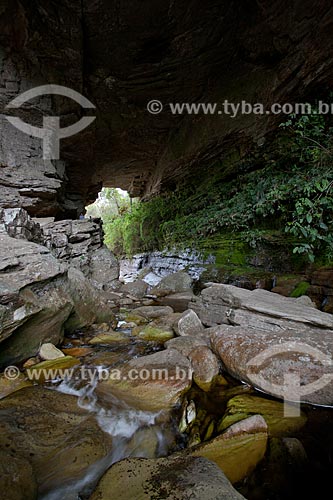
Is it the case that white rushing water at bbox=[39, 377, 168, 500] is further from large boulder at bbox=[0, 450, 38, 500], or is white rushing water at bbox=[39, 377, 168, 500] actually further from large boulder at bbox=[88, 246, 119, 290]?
large boulder at bbox=[88, 246, 119, 290]

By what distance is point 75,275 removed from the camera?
384 cm

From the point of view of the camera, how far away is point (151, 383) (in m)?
2.18

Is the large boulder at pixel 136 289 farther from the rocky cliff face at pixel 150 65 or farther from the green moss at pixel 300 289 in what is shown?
the rocky cliff face at pixel 150 65

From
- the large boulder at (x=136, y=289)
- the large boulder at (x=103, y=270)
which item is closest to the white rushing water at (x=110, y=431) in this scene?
the large boulder at (x=136, y=289)

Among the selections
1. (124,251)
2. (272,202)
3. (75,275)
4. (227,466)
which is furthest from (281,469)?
(124,251)

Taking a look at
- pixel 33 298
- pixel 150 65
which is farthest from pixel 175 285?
pixel 150 65

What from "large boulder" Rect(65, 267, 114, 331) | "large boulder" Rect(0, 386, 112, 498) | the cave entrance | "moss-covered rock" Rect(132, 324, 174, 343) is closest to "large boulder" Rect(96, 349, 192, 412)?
"large boulder" Rect(0, 386, 112, 498)

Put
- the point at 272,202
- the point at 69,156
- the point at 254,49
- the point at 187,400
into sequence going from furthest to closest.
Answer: the point at 69,156 < the point at 254,49 < the point at 272,202 < the point at 187,400

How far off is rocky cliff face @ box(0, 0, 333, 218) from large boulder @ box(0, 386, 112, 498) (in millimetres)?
7681

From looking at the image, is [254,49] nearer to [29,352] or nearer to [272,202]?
[272,202]

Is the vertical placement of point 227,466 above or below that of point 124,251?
above

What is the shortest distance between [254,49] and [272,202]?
585 centimetres

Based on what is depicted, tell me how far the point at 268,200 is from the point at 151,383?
478cm

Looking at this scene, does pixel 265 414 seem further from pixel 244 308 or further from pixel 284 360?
pixel 244 308
